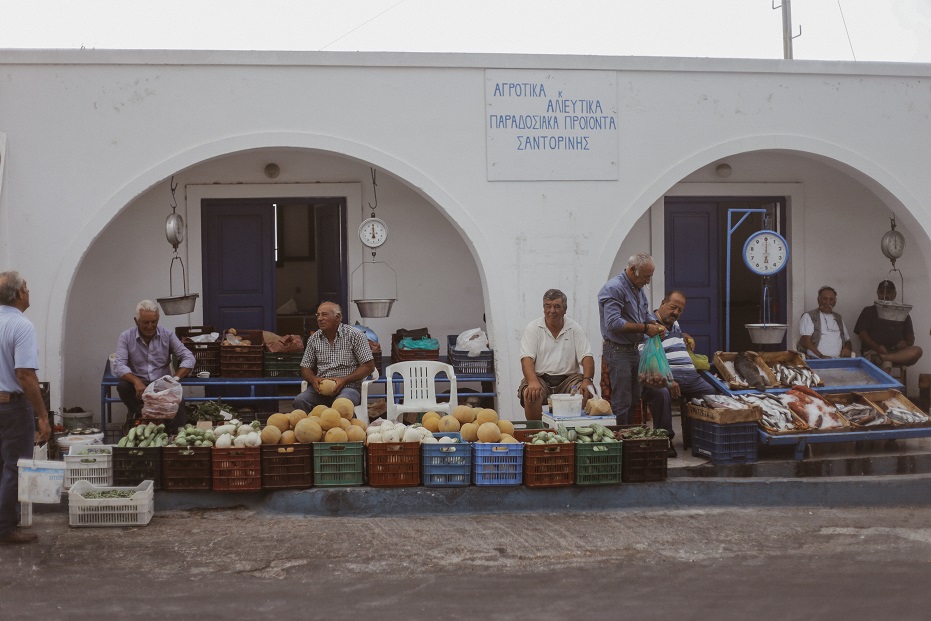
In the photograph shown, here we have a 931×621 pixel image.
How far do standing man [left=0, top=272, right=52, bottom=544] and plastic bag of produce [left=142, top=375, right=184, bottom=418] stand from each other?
2098mm

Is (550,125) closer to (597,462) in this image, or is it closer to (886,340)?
(597,462)

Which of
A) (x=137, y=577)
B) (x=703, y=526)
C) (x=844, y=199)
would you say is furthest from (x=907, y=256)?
(x=137, y=577)

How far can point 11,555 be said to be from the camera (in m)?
5.90

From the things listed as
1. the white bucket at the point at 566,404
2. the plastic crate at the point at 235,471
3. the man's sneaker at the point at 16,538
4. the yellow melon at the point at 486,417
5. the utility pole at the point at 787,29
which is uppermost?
the utility pole at the point at 787,29

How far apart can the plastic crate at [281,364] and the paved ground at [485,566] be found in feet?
9.40

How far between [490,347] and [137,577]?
4.92m

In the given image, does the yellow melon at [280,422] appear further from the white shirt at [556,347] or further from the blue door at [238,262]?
the blue door at [238,262]

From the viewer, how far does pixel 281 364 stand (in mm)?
9672

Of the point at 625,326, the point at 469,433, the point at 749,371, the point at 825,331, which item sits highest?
the point at 625,326

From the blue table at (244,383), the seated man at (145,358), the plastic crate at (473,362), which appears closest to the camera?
the seated man at (145,358)

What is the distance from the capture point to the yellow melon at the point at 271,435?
6973 mm

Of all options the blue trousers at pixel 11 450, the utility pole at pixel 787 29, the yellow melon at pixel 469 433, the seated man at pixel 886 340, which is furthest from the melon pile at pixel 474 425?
the utility pole at pixel 787 29

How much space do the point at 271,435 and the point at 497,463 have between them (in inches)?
67.5

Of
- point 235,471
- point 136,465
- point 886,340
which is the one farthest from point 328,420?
point 886,340
